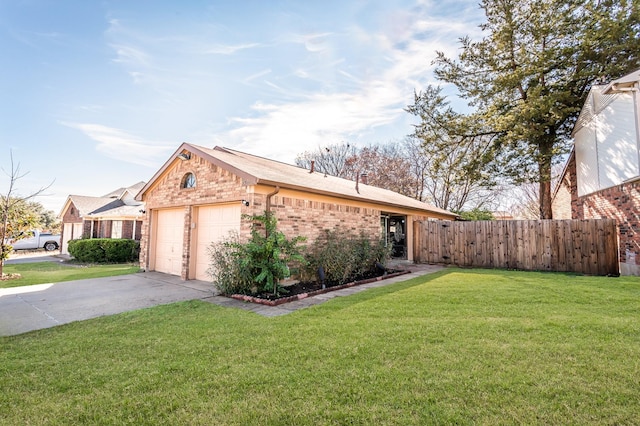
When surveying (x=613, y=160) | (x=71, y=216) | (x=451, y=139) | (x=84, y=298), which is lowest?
(x=84, y=298)

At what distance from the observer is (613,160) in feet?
33.7

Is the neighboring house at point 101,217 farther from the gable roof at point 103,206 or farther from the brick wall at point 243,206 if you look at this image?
the brick wall at point 243,206

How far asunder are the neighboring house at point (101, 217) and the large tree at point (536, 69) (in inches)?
765

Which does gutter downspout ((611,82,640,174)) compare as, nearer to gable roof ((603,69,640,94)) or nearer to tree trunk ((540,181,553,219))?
gable roof ((603,69,640,94))

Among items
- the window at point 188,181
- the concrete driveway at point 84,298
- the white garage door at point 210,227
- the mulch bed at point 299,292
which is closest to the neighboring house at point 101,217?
the window at point 188,181

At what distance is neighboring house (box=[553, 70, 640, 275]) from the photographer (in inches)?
358

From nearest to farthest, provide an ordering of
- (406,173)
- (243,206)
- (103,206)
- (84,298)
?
(84,298), (243,206), (103,206), (406,173)

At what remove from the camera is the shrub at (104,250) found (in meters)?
16.1

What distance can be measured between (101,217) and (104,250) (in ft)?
13.1

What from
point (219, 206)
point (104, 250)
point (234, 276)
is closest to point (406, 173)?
point (219, 206)

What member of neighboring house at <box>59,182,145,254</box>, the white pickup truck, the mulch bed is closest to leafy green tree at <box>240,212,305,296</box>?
the mulch bed

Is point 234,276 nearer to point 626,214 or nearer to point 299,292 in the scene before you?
point 299,292

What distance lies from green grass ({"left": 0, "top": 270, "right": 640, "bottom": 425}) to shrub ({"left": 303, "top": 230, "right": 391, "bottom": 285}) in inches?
122

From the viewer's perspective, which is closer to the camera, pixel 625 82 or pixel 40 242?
pixel 625 82
